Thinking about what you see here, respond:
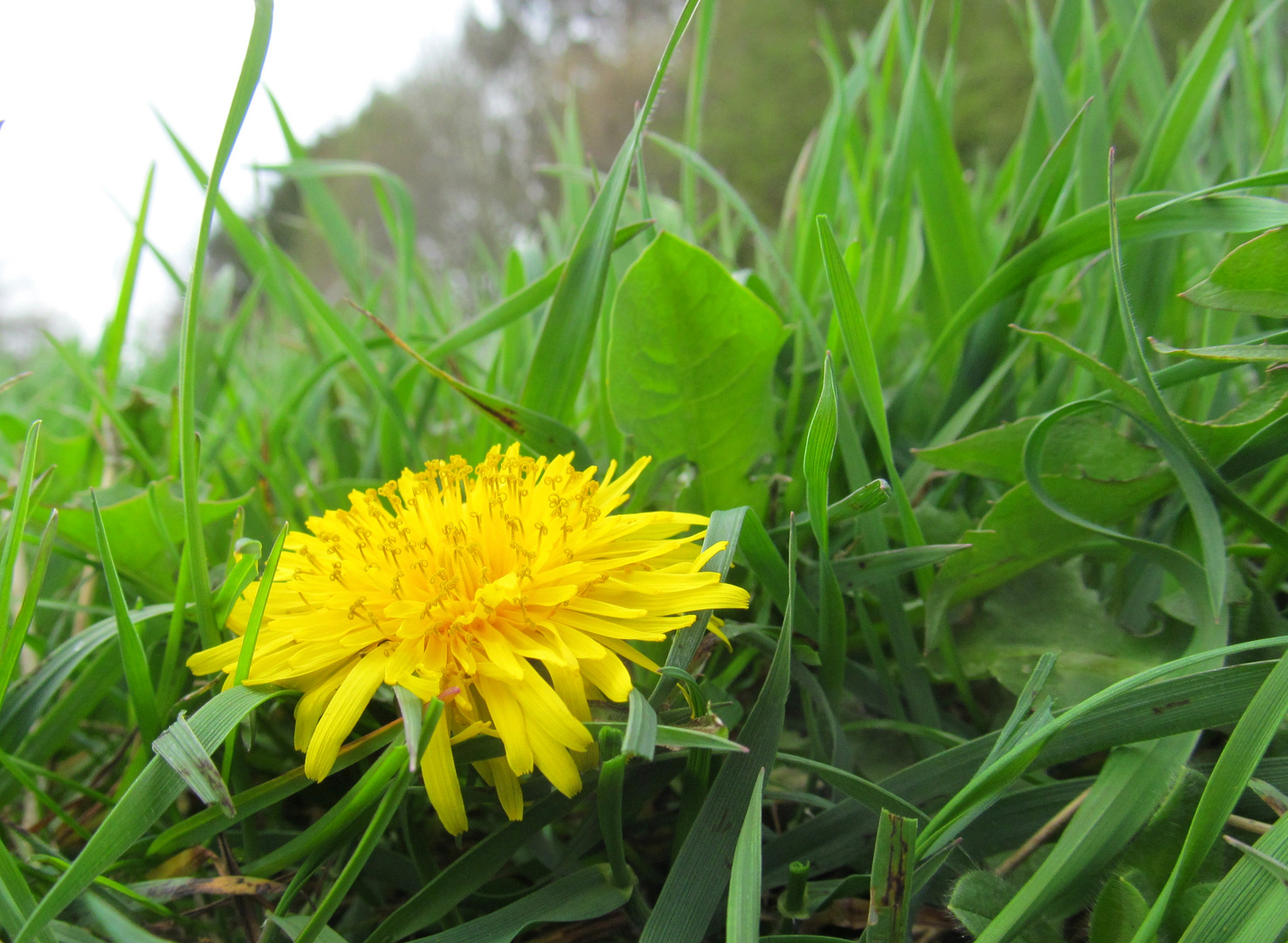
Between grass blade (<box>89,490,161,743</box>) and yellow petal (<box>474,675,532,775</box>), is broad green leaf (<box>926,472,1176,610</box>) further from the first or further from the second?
grass blade (<box>89,490,161,743</box>)

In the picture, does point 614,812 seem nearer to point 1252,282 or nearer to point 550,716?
point 550,716

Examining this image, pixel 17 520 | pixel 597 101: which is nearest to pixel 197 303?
pixel 17 520

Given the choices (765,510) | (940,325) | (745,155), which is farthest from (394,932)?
(745,155)

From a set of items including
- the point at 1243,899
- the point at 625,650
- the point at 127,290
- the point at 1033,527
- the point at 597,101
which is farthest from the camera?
the point at 597,101

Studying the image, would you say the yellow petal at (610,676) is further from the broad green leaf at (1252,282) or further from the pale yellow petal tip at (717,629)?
the broad green leaf at (1252,282)

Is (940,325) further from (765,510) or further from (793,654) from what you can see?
(793,654)

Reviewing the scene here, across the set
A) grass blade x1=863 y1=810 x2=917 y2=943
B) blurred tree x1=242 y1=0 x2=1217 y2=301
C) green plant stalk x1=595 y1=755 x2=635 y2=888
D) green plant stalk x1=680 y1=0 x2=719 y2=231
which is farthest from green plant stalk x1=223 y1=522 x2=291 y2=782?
blurred tree x1=242 y1=0 x2=1217 y2=301

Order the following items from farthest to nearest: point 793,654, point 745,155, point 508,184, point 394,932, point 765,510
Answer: point 508,184 < point 745,155 < point 765,510 < point 793,654 < point 394,932

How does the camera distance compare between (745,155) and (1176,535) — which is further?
(745,155)
